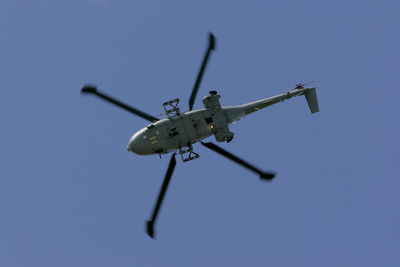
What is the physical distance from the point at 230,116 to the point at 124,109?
8155mm

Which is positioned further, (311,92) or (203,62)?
(311,92)

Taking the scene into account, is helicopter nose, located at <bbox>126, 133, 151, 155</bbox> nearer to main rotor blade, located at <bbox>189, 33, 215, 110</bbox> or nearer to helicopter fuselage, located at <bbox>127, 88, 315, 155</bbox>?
helicopter fuselage, located at <bbox>127, 88, 315, 155</bbox>

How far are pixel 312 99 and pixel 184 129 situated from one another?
1128 centimetres

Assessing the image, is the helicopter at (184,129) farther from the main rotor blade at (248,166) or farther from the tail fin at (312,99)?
the tail fin at (312,99)

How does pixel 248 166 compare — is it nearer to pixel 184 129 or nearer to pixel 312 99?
pixel 184 129

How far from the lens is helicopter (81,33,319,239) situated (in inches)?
1516

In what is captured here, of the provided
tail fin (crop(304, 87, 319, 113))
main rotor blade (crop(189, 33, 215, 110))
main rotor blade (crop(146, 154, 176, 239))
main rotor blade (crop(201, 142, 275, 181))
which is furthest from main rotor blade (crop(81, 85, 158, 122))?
tail fin (crop(304, 87, 319, 113))

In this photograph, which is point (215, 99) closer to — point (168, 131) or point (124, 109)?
point (168, 131)

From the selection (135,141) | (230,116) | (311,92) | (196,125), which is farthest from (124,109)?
(311,92)

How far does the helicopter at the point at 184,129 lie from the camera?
126ft

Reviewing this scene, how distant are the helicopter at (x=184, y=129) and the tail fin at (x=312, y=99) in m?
5.96

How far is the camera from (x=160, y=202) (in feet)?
126

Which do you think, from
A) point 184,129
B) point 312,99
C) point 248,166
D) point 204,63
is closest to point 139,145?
point 184,129

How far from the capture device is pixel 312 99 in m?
44.4
